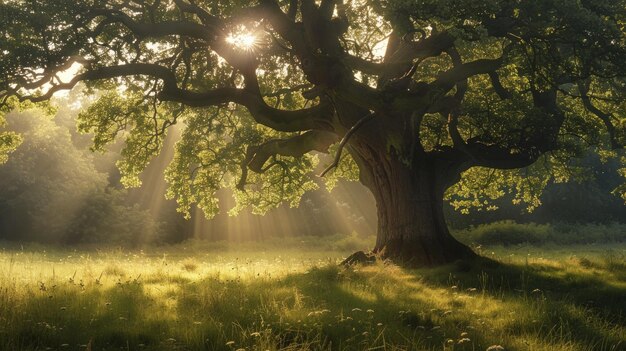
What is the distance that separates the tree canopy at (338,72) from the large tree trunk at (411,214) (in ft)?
0.53

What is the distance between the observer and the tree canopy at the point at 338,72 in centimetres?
1354

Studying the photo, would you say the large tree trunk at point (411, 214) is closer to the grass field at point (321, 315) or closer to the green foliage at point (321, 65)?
the green foliage at point (321, 65)

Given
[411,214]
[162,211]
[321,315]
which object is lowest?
[321,315]

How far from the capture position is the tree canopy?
44.4 ft

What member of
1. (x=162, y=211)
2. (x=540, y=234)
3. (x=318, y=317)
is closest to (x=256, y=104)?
(x=318, y=317)

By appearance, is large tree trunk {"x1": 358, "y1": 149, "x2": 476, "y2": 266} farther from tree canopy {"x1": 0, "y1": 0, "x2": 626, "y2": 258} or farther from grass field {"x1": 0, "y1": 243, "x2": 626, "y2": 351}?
grass field {"x1": 0, "y1": 243, "x2": 626, "y2": 351}

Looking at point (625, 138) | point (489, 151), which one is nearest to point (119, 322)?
point (489, 151)

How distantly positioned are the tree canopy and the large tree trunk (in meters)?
0.16

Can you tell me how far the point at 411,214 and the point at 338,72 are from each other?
5078mm

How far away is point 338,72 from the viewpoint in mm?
14281

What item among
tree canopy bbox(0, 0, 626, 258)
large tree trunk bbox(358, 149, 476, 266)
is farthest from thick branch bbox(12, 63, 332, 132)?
large tree trunk bbox(358, 149, 476, 266)

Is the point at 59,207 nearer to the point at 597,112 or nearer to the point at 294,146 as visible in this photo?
the point at 294,146

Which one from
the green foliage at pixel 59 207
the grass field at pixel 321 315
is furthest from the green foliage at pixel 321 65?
the green foliage at pixel 59 207

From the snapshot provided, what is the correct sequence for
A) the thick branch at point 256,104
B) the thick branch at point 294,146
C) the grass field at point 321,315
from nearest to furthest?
the grass field at point 321,315 → the thick branch at point 256,104 → the thick branch at point 294,146
